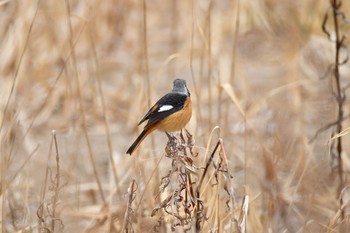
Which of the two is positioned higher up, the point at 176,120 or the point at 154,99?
the point at 176,120

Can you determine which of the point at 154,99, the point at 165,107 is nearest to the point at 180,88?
the point at 165,107

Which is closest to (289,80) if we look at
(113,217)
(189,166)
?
(113,217)

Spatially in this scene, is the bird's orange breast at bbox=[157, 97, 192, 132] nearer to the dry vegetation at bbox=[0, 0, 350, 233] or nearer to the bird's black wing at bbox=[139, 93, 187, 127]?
the bird's black wing at bbox=[139, 93, 187, 127]

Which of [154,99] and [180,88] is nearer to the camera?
[180,88]

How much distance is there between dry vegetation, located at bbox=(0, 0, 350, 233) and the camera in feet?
11.5

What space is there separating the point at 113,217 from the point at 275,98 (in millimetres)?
2270

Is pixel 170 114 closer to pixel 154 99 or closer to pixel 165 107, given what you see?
pixel 165 107

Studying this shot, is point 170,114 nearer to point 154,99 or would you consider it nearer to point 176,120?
point 176,120

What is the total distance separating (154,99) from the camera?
548 cm

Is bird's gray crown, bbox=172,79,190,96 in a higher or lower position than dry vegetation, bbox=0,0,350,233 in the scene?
higher

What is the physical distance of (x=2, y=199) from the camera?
142 inches

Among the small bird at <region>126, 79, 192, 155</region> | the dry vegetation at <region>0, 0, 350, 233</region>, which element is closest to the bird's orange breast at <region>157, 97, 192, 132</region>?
the small bird at <region>126, 79, 192, 155</region>

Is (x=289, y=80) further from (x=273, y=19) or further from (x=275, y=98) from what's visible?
(x=273, y=19)

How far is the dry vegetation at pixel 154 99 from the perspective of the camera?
3.52m
